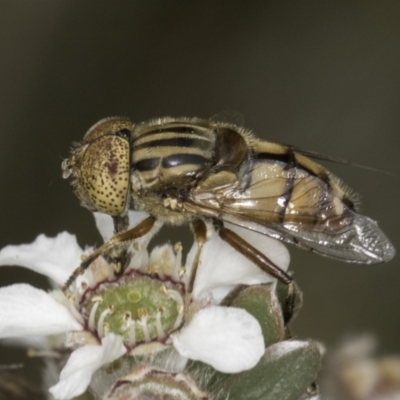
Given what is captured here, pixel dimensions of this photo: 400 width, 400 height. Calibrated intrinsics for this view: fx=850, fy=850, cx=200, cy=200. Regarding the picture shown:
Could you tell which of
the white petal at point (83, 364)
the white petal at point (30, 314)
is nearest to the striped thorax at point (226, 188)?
the white petal at point (30, 314)

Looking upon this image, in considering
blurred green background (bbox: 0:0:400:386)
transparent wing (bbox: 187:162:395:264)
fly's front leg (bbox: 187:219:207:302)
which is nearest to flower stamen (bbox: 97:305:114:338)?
fly's front leg (bbox: 187:219:207:302)

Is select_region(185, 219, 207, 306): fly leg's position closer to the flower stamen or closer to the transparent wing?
the transparent wing

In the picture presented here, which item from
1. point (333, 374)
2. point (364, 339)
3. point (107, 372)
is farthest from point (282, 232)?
point (364, 339)

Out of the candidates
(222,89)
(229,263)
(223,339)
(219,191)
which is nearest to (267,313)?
(223,339)

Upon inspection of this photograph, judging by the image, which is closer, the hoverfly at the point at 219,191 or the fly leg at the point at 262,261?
the fly leg at the point at 262,261

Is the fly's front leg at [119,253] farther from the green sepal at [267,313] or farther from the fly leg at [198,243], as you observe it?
the green sepal at [267,313]

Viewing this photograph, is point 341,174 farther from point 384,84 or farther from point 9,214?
point 9,214

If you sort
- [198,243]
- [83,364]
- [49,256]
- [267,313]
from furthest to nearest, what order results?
[49,256]
[198,243]
[267,313]
[83,364]

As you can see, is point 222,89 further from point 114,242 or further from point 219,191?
point 114,242
